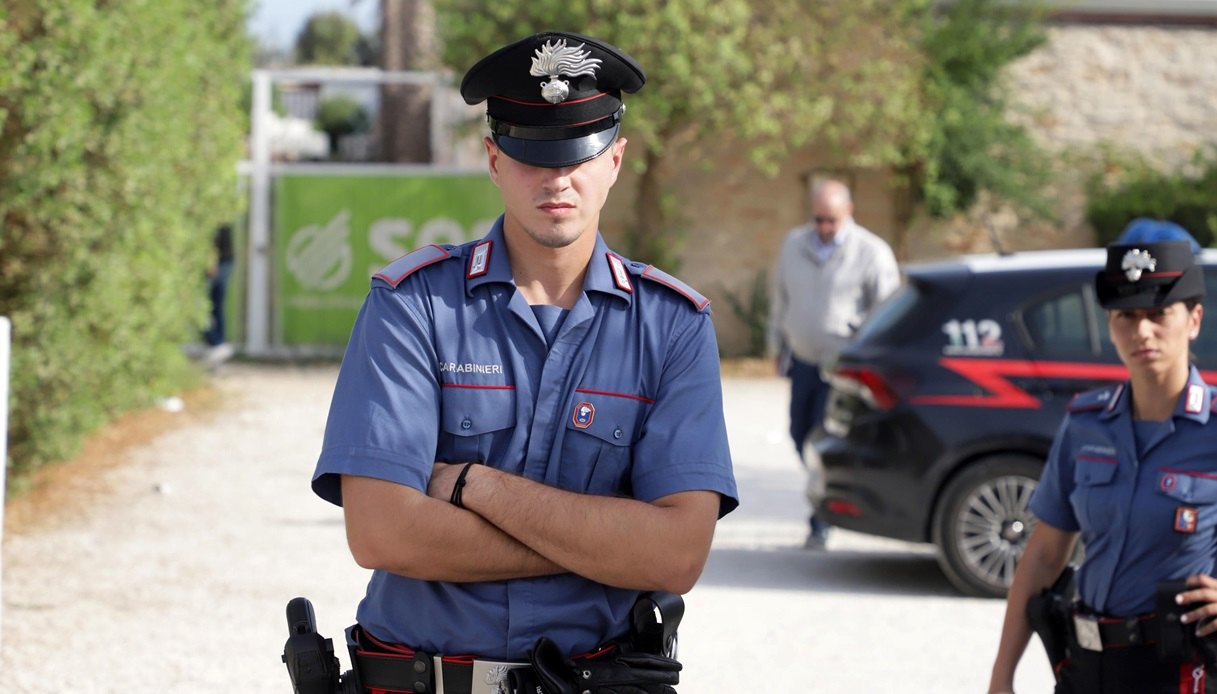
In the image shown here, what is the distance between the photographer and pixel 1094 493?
13.5 feet

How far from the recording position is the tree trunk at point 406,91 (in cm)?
3089

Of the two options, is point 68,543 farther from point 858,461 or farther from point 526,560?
point 526,560

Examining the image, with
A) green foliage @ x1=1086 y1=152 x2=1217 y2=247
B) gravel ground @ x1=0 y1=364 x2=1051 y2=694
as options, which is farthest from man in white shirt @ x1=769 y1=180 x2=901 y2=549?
green foliage @ x1=1086 y1=152 x2=1217 y2=247

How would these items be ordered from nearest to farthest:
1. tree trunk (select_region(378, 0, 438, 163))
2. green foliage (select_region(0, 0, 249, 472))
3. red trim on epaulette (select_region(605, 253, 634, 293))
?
red trim on epaulette (select_region(605, 253, 634, 293)), green foliage (select_region(0, 0, 249, 472)), tree trunk (select_region(378, 0, 438, 163))

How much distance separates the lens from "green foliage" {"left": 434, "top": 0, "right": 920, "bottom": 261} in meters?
20.7

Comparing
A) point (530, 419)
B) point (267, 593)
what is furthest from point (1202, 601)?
point (267, 593)

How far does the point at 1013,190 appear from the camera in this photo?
2292cm

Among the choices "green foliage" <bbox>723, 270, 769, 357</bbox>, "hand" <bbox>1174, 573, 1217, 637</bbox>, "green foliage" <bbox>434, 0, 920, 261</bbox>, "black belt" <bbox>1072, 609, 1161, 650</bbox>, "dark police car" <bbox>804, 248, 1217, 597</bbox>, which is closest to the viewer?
"hand" <bbox>1174, 573, 1217, 637</bbox>

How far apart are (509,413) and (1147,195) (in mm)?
21790

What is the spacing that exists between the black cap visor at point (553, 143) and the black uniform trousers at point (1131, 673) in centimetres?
185

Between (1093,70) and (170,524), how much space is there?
694 inches

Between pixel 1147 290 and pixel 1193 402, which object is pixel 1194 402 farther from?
pixel 1147 290

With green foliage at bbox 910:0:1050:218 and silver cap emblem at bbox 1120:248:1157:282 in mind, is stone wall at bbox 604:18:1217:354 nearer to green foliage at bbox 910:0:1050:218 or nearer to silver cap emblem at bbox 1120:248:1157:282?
green foliage at bbox 910:0:1050:218

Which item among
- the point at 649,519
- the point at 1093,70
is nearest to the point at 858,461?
the point at 649,519
